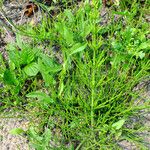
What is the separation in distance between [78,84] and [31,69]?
249mm

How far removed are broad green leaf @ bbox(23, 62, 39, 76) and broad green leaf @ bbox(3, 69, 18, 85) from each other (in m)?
0.07

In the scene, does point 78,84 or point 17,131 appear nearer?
point 17,131

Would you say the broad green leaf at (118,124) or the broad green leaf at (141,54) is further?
the broad green leaf at (141,54)

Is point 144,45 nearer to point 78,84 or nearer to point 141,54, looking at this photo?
point 141,54

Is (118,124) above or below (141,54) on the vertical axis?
below

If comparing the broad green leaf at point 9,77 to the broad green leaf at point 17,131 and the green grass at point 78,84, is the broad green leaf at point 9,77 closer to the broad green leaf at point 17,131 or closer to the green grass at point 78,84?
the green grass at point 78,84

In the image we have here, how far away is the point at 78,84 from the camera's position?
163 cm

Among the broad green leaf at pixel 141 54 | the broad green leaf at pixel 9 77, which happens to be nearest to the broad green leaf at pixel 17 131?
the broad green leaf at pixel 9 77

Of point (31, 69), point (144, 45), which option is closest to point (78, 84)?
point (31, 69)

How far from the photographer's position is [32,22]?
1864mm

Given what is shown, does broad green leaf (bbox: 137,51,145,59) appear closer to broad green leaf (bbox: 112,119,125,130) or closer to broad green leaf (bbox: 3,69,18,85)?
broad green leaf (bbox: 112,119,125,130)

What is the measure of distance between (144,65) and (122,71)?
118 millimetres

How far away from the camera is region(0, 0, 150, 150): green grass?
4.99 ft

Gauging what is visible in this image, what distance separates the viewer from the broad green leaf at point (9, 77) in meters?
1.61
